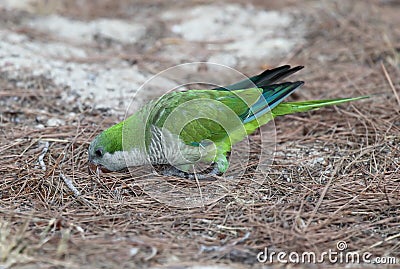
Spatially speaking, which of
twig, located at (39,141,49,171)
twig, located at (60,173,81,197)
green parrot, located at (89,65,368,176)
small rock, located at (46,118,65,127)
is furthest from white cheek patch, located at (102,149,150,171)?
small rock, located at (46,118,65,127)

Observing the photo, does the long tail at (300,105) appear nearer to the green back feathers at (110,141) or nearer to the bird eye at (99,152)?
the green back feathers at (110,141)

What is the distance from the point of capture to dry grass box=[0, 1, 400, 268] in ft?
11.3

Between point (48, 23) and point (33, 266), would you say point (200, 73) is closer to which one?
point (48, 23)

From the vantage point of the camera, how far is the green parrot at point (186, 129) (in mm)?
4562

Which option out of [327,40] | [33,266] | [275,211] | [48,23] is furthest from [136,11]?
[33,266]

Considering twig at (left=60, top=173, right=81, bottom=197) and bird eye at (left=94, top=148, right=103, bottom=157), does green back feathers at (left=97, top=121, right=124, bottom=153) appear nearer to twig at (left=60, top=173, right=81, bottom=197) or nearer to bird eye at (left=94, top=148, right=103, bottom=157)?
bird eye at (left=94, top=148, right=103, bottom=157)

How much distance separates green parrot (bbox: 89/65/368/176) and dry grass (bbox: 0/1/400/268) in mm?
221

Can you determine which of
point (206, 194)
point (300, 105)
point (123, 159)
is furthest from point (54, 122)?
point (300, 105)

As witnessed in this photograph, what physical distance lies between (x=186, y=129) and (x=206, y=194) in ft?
2.10

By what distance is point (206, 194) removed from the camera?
4363 mm

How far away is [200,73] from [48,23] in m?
2.74

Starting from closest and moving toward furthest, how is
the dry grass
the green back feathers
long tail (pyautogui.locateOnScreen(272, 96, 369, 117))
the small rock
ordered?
the dry grass, the green back feathers, long tail (pyautogui.locateOnScreen(272, 96, 369, 117)), the small rock

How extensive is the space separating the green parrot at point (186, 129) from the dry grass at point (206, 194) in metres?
0.22

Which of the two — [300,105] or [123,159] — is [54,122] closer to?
[123,159]
